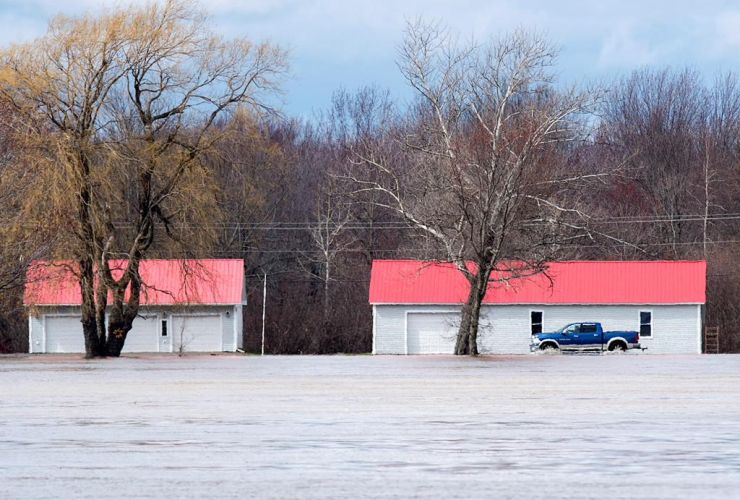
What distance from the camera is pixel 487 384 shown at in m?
17.0

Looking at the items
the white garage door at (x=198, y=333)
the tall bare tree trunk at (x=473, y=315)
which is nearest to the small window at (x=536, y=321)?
the white garage door at (x=198, y=333)

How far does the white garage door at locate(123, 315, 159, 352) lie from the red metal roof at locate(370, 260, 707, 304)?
10.3 meters

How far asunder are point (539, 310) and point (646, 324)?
4815 millimetres

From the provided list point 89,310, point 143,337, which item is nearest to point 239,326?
point 143,337

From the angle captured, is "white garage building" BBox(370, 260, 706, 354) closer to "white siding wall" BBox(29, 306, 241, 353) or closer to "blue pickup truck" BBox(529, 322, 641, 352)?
"blue pickup truck" BBox(529, 322, 641, 352)

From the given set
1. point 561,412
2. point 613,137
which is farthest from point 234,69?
point 613,137

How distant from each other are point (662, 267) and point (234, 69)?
2625 cm

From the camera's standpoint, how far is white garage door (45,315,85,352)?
59.1 meters

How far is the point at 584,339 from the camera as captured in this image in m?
55.5

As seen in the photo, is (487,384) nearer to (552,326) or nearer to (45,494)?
(45,494)

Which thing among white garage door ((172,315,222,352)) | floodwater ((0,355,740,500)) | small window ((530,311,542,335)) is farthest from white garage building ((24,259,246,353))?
floodwater ((0,355,740,500))

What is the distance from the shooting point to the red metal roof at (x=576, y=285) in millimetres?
57250

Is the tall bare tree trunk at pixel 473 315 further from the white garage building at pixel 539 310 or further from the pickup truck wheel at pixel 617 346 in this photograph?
the white garage building at pixel 539 310

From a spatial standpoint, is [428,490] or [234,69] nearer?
[428,490]
